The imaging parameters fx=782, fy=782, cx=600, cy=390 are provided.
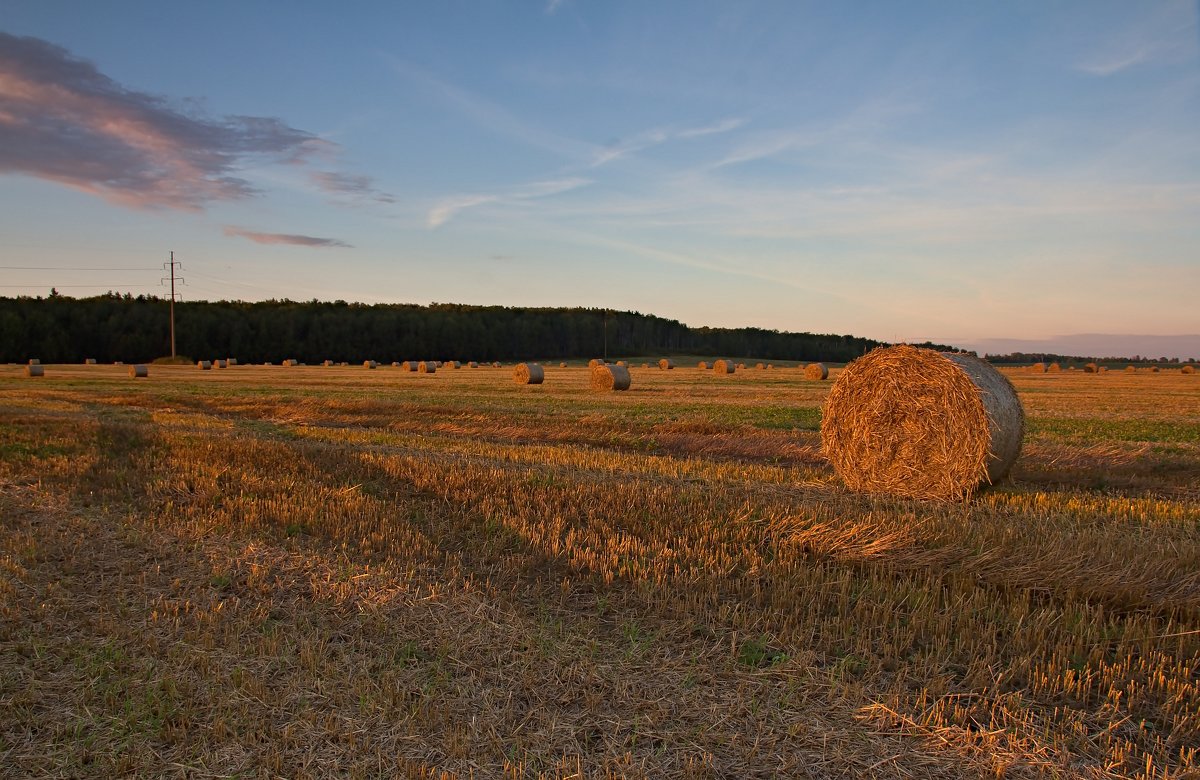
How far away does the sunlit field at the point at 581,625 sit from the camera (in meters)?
4.09

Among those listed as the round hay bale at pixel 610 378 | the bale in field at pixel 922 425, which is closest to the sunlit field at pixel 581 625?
the bale in field at pixel 922 425

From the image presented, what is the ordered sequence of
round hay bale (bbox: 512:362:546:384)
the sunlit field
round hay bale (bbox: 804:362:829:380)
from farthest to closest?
round hay bale (bbox: 804:362:829:380), round hay bale (bbox: 512:362:546:384), the sunlit field

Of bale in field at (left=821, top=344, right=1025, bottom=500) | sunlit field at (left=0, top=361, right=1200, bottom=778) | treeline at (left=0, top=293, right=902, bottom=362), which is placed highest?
treeline at (left=0, top=293, right=902, bottom=362)

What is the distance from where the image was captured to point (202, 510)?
9148 mm

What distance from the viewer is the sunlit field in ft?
13.4

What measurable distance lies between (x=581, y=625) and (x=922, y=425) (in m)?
8.00

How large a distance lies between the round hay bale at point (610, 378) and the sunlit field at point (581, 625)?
21.2 metres

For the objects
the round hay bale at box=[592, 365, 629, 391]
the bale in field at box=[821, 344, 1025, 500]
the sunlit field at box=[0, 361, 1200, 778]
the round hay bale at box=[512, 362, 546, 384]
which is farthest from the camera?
the round hay bale at box=[512, 362, 546, 384]

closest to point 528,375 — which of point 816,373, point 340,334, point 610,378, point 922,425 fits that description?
point 610,378

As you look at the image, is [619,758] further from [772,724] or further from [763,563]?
[763,563]

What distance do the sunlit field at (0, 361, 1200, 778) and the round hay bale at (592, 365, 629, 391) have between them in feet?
69.5

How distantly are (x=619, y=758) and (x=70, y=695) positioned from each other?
10.8ft

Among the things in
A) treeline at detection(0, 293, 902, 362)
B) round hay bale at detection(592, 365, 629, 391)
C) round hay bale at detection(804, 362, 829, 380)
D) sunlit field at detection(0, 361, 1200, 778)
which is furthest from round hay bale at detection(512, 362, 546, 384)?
treeline at detection(0, 293, 902, 362)

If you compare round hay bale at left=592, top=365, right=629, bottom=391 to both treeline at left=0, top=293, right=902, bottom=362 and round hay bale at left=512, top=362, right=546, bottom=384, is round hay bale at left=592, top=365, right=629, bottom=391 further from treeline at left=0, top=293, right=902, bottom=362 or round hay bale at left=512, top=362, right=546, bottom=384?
treeline at left=0, top=293, right=902, bottom=362
